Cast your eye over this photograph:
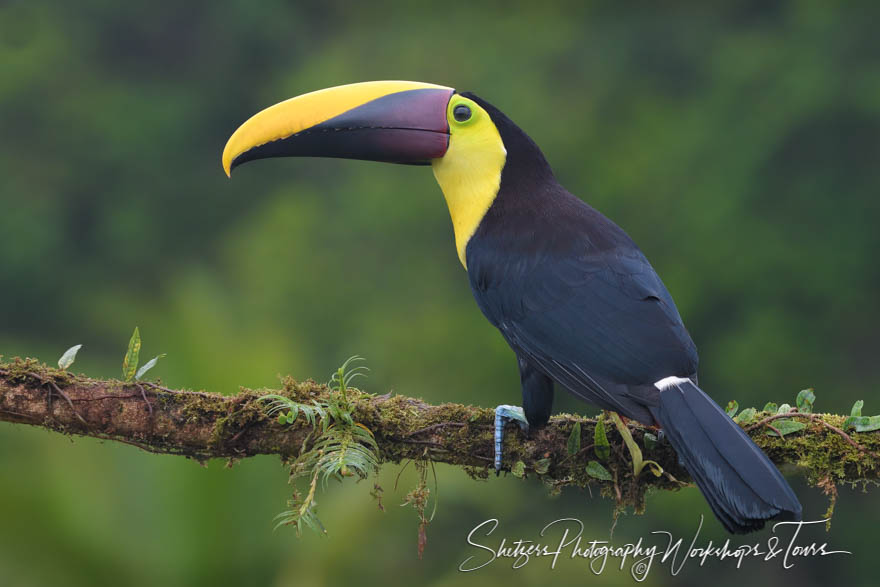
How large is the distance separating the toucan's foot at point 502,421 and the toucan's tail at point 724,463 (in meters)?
0.33

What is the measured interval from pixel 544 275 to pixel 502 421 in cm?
44

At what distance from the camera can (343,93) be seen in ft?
11.3

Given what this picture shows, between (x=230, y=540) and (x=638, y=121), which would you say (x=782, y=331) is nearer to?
(x=638, y=121)

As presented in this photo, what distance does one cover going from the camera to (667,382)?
2670 mm

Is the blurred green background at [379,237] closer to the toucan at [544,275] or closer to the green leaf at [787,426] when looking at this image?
the toucan at [544,275]

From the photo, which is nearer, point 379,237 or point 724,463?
point 724,463

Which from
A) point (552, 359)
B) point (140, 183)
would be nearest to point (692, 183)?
point (140, 183)

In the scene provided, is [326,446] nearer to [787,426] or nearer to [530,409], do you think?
[530,409]

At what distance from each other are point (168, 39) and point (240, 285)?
7.86 meters

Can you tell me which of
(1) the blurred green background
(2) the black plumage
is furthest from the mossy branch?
(1) the blurred green background

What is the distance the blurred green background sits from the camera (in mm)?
4590

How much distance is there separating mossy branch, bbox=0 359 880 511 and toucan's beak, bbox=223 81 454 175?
892mm

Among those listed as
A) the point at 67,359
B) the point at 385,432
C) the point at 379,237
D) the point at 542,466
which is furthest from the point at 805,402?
the point at 379,237

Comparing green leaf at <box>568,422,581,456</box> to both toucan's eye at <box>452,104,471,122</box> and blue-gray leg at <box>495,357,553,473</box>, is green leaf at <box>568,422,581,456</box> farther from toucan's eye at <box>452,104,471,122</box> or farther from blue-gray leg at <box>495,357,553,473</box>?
toucan's eye at <box>452,104,471,122</box>
